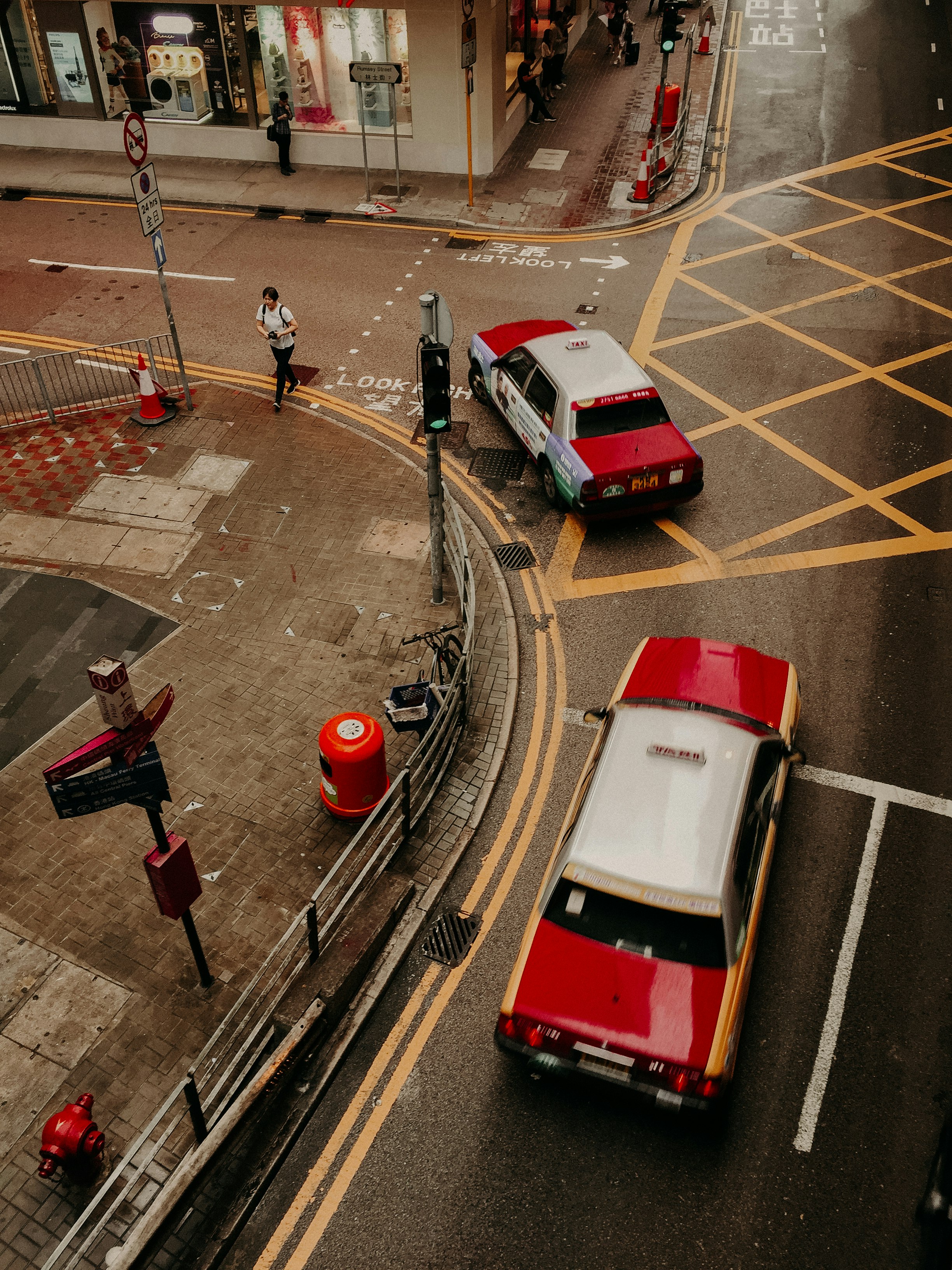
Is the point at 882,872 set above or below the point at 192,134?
below

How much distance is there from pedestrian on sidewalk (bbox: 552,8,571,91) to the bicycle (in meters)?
20.6

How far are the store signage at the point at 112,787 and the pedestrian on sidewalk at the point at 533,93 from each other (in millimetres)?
21638

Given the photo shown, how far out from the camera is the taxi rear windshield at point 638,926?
6570 mm

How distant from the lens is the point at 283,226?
63.8ft

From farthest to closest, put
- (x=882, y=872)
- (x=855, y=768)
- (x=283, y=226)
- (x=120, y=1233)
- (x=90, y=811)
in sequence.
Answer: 1. (x=283, y=226)
2. (x=855, y=768)
3. (x=882, y=872)
4. (x=120, y=1233)
5. (x=90, y=811)

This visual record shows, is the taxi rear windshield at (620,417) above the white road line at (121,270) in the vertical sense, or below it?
above

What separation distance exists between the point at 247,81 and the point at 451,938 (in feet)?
67.0

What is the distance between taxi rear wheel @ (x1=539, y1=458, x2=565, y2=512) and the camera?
11.9m

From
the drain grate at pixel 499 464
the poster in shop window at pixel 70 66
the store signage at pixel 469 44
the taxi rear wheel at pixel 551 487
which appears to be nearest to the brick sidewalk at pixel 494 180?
the poster in shop window at pixel 70 66

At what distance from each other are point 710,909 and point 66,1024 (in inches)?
187

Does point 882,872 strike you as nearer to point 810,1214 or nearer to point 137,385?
point 810,1214

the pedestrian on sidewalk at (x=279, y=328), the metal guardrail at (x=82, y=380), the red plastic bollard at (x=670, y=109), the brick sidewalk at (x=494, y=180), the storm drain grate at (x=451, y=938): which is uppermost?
the red plastic bollard at (x=670, y=109)

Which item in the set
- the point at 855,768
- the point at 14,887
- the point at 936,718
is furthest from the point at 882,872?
the point at 14,887

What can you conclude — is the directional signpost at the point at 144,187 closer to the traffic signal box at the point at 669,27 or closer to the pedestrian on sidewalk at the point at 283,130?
the pedestrian on sidewalk at the point at 283,130
